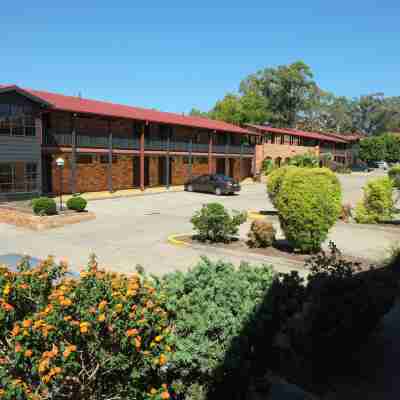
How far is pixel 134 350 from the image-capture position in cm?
331

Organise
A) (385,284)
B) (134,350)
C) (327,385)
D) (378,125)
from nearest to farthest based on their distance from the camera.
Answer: (134,350)
(327,385)
(385,284)
(378,125)

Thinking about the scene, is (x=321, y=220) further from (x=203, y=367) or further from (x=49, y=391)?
(x=49, y=391)

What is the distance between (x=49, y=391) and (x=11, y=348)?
48 cm

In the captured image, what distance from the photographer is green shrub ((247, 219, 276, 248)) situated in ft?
41.6

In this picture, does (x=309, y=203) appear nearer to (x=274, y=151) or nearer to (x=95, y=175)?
(x=95, y=175)

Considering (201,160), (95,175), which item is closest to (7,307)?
(95,175)

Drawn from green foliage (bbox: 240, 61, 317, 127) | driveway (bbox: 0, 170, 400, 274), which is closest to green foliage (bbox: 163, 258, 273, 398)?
driveway (bbox: 0, 170, 400, 274)

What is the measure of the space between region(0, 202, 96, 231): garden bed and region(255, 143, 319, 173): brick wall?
33804mm

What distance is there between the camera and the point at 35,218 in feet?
55.7

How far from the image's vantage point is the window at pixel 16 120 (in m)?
22.8

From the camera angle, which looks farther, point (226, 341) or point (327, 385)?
point (327, 385)

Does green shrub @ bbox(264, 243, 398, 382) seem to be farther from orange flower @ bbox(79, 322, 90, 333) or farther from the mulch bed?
the mulch bed

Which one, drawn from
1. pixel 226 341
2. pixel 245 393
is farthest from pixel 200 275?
pixel 245 393

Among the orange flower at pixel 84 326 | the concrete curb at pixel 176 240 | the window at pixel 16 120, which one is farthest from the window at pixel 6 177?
the orange flower at pixel 84 326
